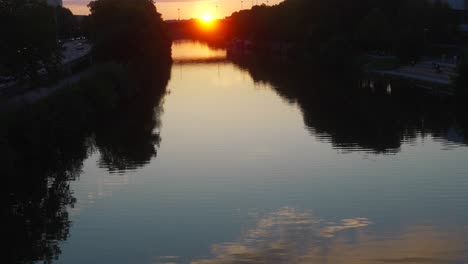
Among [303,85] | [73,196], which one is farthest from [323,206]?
[303,85]

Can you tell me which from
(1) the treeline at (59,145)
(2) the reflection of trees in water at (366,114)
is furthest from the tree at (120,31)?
(2) the reflection of trees in water at (366,114)

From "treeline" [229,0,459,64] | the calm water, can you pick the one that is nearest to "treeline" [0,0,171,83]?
the calm water

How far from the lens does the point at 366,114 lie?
30.1m

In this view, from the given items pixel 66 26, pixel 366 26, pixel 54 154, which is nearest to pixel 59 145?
pixel 54 154

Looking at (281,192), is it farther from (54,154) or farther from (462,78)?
(462,78)

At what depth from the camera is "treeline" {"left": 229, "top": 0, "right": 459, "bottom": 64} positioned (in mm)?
48188

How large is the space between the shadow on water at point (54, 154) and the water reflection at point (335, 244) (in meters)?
3.31

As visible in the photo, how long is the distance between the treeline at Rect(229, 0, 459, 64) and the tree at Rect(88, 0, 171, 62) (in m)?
12.8

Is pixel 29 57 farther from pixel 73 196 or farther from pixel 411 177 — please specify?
pixel 411 177

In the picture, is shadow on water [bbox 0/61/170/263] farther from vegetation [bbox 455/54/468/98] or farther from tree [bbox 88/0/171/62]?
tree [bbox 88/0/171/62]

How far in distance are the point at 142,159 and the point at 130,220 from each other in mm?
6497

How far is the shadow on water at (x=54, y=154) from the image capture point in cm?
1498

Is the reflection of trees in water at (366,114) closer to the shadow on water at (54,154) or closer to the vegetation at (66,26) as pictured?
the shadow on water at (54,154)

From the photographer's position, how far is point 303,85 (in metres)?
43.4
